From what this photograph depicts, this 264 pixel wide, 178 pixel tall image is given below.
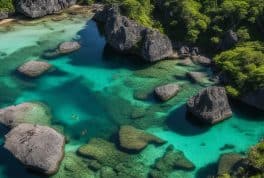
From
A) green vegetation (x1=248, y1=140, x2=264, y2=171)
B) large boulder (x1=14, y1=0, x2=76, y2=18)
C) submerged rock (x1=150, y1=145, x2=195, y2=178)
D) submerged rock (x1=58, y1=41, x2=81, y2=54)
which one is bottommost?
submerged rock (x1=150, y1=145, x2=195, y2=178)

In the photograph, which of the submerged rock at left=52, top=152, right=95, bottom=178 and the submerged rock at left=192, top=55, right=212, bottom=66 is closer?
the submerged rock at left=52, top=152, right=95, bottom=178

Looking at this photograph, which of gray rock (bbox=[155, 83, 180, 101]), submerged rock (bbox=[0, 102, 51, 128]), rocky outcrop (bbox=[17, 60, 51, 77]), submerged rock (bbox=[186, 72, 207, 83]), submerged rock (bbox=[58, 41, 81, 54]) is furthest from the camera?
submerged rock (bbox=[58, 41, 81, 54])

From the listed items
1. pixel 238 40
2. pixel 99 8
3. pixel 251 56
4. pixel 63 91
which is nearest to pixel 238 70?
pixel 251 56

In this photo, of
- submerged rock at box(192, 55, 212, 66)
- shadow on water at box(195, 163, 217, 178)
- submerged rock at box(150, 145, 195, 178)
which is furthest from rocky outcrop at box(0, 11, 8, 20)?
shadow on water at box(195, 163, 217, 178)

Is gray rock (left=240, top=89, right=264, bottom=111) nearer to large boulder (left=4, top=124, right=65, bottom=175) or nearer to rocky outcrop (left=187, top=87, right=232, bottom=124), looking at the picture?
rocky outcrop (left=187, top=87, right=232, bottom=124)

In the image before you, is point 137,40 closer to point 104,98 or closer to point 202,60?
point 202,60

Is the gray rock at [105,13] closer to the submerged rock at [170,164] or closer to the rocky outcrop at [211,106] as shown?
the rocky outcrop at [211,106]
